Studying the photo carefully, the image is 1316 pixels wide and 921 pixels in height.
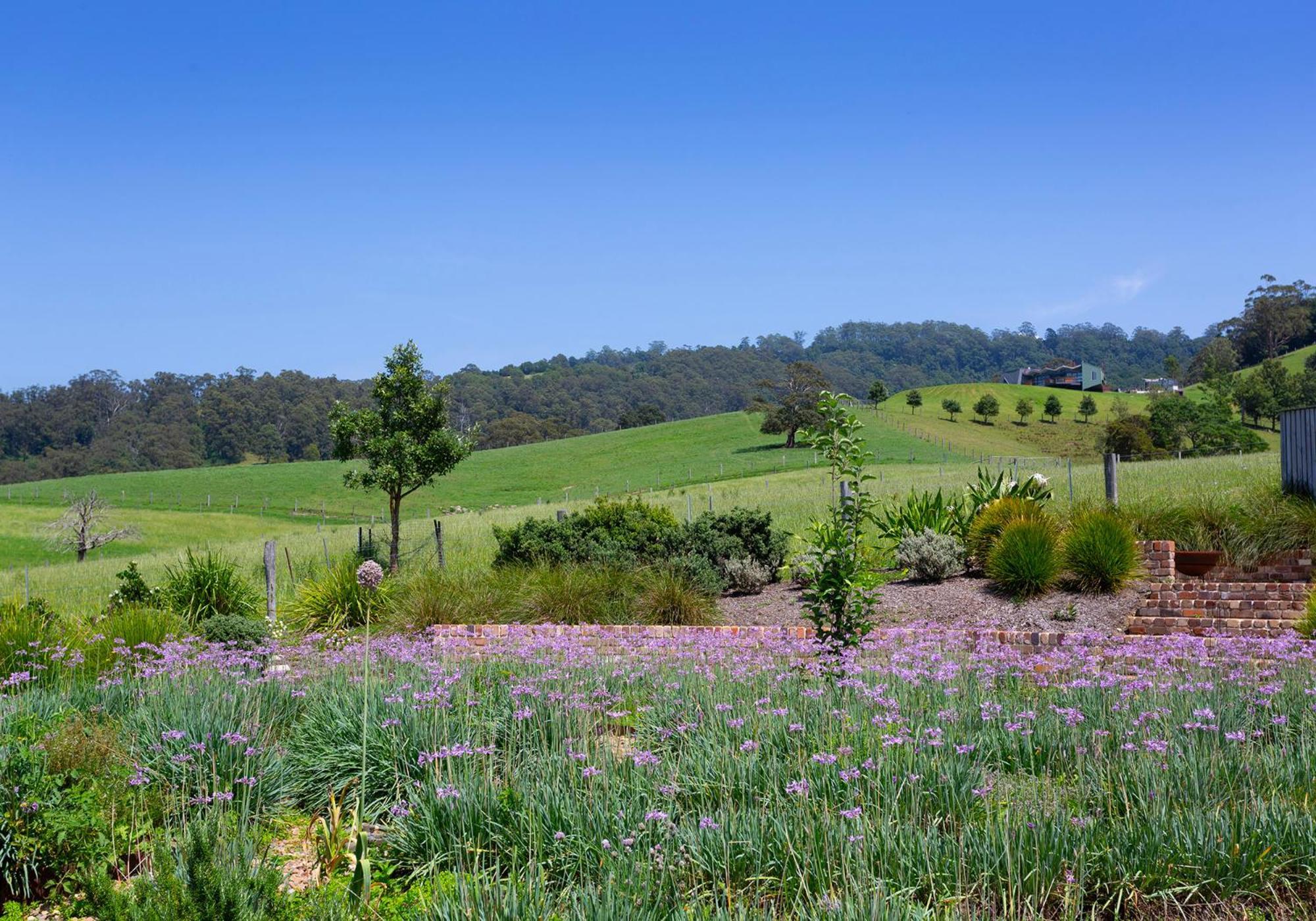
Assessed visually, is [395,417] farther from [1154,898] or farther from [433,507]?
[433,507]

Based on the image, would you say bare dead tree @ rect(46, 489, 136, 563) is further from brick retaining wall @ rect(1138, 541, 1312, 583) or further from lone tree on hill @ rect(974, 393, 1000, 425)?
lone tree on hill @ rect(974, 393, 1000, 425)

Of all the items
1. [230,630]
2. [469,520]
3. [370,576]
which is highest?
[370,576]

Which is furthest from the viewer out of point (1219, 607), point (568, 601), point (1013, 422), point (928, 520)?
point (1013, 422)

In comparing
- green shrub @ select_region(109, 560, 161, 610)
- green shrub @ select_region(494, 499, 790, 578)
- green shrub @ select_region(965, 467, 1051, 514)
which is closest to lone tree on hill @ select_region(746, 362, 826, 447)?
green shrub @ select_region(965, 467, 1051, 514)

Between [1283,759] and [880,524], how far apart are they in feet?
33.0

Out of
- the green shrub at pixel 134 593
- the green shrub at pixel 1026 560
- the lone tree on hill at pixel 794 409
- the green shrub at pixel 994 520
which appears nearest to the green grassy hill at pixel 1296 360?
the lone tree on hill at pixel 794 409

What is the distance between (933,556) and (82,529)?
38.9 m

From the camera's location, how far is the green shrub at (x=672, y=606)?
12.6 metres

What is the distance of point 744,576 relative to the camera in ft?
46.5

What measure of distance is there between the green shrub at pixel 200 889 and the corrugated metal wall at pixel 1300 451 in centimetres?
1524

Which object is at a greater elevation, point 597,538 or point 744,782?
point 597,538

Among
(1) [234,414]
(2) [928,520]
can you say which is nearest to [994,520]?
(2) [928,520]

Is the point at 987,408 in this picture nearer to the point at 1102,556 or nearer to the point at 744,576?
the point at 744,576

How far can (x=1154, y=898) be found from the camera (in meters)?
3.91
